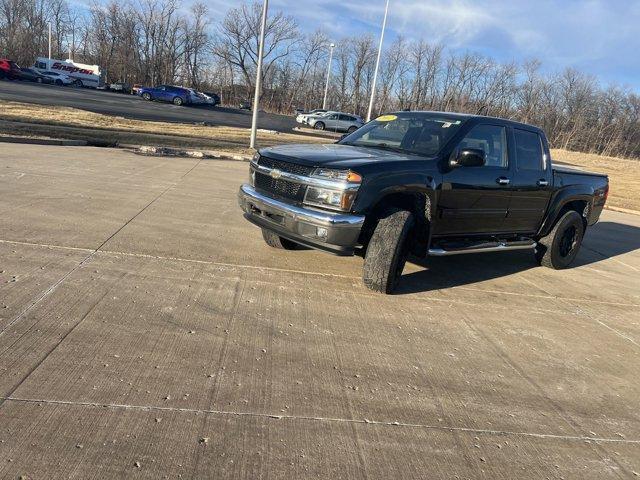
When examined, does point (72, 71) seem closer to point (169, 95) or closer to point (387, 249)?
point (169, 95)

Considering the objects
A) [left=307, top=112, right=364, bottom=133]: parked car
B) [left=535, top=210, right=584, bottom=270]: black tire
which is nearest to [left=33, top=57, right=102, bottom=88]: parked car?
[left=307, top=112, right=364, bottom=133]: parked car

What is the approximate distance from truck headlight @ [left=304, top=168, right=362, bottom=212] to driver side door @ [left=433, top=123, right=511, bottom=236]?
1184 millimetres

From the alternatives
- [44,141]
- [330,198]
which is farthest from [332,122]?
[330,198]

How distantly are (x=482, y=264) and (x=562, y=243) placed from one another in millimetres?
1230

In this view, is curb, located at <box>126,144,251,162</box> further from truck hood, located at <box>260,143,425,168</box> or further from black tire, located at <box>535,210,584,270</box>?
black tire, located at <box>535,210,584,270</box>

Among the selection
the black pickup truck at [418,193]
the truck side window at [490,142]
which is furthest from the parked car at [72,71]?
the truck side window at [490,142]

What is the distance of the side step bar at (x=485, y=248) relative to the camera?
5.28m

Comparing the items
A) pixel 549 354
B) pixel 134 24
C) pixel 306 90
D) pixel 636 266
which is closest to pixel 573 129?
pixel 306 90

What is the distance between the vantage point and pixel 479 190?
5574mm

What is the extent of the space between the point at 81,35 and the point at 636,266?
8492cm

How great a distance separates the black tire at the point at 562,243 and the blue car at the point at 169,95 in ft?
138

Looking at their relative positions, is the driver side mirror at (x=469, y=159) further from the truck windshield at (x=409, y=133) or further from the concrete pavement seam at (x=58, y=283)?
the concrete pavement seam at (x=58, y=283)

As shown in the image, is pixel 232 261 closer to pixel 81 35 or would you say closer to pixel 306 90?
pixel 306 90

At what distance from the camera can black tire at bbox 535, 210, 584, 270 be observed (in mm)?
6734
